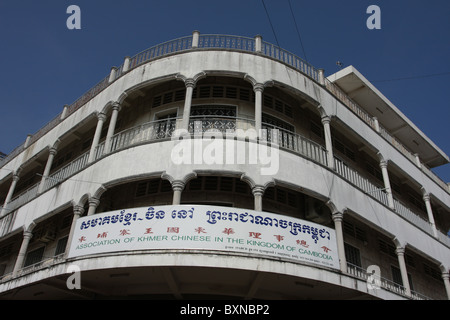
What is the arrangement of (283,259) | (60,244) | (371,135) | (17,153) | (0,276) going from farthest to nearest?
(17,153) < (0,276) < (371,135) < (60,244) < (283,259)

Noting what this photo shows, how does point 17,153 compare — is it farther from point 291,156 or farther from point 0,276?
point 291,156

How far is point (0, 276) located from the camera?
59.0 ft

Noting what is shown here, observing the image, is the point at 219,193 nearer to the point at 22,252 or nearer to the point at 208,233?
the point at 208,233

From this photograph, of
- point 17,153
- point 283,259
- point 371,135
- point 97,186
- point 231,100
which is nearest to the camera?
point 283,259

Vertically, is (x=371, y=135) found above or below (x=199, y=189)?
above

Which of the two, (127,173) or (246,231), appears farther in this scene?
(127,173)

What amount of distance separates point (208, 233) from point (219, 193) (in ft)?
10.5

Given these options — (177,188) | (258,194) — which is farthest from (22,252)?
(258,194)

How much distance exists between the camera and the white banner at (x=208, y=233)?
10.1 metres

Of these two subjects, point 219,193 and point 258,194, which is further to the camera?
point 219,193

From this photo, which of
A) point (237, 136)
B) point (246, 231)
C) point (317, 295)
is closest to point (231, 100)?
point (237, 136)

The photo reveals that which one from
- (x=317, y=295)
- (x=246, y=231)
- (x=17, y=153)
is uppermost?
(x=17, y=153)

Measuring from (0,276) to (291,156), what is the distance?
45.9ft

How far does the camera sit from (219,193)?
13250 millimetres
